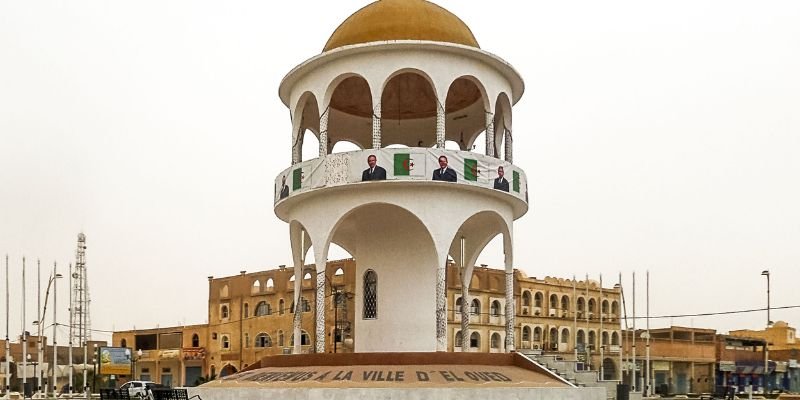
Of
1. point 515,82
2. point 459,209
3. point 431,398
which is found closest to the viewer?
point 431,398

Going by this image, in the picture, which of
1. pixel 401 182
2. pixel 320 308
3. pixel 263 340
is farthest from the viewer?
pixel 263 340

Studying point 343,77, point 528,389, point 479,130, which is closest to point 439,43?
point 343,77

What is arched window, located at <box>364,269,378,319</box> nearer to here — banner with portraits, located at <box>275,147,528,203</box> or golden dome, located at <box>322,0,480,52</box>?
banner with portraits, located at <box>275,147,528,203</box>

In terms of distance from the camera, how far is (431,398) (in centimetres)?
2508

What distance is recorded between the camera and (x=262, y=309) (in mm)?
92062

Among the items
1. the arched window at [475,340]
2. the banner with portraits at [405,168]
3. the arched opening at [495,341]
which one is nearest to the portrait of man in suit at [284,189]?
the banner with portraits at [405,168]

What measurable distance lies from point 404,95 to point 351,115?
236 centimetres

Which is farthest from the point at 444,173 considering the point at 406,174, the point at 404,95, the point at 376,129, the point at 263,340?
the point at 263,340

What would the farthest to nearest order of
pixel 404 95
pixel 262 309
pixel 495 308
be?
pixel 262 309
pixel 495 308
pixel 404 95

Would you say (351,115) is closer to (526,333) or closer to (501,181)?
(501,181)

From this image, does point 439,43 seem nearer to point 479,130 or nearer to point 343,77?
point 343,77

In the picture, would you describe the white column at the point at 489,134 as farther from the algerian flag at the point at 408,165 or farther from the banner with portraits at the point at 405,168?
the algerian flag at the point at 408,165

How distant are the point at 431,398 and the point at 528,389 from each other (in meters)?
2.76

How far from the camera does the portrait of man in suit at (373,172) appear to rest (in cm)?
2897
